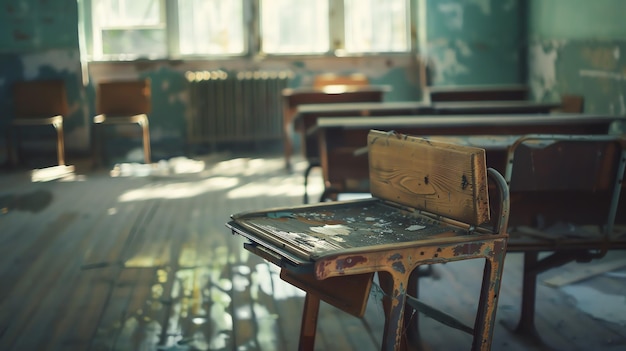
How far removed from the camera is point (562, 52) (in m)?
7.51

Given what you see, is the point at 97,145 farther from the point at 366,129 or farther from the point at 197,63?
the point at 366,129

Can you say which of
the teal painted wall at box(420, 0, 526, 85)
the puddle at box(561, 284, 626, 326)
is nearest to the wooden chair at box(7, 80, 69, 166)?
the teal painted wall at box(420, 0, 526, 85)

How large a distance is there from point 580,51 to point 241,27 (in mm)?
3897

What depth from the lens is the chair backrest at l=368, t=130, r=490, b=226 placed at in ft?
6.74

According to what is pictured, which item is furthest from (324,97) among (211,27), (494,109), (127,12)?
(127,12)

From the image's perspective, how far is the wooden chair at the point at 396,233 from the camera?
196cm

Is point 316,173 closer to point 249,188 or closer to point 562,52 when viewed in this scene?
point 249,188

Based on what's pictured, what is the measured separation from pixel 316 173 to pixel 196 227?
7.95ft

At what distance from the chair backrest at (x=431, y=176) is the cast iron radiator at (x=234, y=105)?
678 centimetres

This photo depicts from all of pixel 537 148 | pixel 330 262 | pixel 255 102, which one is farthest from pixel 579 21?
pixel 330 262

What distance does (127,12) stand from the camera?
9.31m

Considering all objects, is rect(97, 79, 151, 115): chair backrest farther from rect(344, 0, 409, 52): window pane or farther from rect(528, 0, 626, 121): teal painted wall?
rect(528, 0, 626, 121): teal painted wall

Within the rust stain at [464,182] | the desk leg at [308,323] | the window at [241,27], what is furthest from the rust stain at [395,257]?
the window at [241,27]

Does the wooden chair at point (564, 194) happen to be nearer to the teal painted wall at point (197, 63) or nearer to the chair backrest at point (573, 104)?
the chair backrest at point (573, 104)
